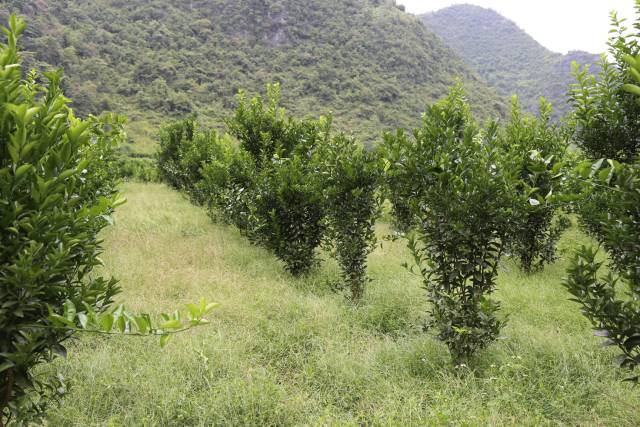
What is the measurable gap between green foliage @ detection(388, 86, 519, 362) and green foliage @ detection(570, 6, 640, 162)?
5.55 ft

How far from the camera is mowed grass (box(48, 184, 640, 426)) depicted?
3146 millimetres

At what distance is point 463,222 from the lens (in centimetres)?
379

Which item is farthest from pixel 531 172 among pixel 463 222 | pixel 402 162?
pixel 463 222

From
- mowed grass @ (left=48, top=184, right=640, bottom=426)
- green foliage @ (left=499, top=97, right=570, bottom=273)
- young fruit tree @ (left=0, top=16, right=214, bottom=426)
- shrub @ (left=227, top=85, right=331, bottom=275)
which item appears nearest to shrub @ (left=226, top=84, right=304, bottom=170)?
shrub @ (left=227, top=85, right=331, bottom=275)

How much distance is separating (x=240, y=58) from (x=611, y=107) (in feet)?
230

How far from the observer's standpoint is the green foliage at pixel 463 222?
12.0 feet

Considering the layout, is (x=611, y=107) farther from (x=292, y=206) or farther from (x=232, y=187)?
(x=232, y=187)

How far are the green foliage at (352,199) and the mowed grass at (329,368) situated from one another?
0.57 meters

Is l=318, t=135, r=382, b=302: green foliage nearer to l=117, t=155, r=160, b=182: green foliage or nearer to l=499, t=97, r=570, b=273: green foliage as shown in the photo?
l=499, t=97, r=570, b=273: green foliage

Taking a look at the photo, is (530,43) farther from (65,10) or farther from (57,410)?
(57,410)

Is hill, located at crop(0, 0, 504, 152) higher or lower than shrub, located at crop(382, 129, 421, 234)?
higher

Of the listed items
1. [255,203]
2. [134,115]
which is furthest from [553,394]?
[134,115]

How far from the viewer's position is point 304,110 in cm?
5412

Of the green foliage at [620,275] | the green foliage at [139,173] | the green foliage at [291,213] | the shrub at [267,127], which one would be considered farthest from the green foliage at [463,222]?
the green foliage at [139,173]
